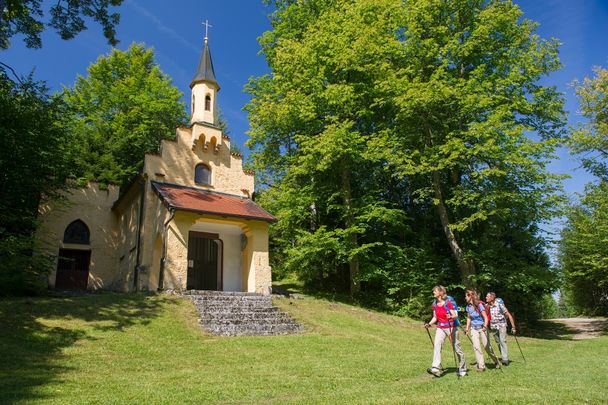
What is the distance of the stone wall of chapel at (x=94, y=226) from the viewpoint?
21.5m

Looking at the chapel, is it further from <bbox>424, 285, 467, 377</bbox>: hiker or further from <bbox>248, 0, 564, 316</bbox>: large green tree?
<bbox>424, 285, 467, 377</bbox>: hiker

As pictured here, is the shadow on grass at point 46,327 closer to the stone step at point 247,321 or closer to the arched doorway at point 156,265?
the stone step at point 247,321

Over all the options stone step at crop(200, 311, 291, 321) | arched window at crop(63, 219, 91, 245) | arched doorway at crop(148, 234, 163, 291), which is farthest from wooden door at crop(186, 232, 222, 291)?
arched window at crop(63, 219, 91, 245)

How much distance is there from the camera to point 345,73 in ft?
80.0

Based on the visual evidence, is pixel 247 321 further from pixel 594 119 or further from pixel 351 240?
pixel 594 119

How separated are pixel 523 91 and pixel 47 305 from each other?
22.2 meters

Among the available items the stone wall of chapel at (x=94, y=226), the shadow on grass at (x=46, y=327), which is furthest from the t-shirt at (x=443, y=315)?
the stone wall of chapel at (x=94, y=226)

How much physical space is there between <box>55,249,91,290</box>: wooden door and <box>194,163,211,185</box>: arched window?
24.1 feet

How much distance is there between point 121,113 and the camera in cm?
2920

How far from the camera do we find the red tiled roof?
58.0 ft

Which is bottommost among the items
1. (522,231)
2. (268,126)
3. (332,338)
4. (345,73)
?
(332,338)

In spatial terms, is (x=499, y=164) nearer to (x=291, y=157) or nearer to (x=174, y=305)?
(x=291, y=157)

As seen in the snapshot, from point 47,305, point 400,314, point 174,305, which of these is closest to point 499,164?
point 400,314

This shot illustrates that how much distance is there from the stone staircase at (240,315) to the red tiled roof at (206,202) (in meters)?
3.40
